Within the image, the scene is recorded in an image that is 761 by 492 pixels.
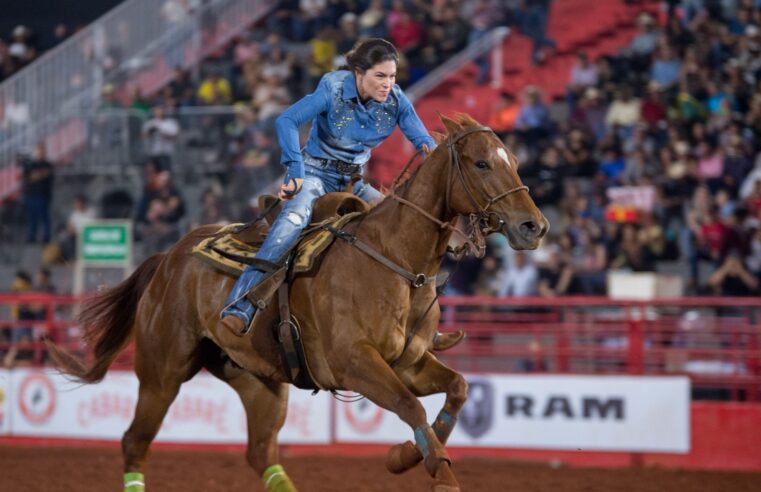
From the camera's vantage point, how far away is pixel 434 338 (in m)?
6.50

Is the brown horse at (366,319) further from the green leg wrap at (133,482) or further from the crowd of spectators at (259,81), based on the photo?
the crowd of spectators at (259,81)

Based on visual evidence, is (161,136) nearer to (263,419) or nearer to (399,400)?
(263,419)

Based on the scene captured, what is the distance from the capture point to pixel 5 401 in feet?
41.8

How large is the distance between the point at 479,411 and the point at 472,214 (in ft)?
17.9

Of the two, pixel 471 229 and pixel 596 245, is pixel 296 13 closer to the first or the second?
pixel 596 245

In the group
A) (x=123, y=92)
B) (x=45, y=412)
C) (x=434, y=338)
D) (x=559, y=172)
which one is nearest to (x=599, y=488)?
(x=434, y=338)

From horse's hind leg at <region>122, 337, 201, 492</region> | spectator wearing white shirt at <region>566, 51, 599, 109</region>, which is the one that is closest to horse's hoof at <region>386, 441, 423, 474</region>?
horse's hind leg at <region>122, 337, 201, 492</region>

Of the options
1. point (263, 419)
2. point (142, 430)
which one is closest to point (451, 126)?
point (263, 419)

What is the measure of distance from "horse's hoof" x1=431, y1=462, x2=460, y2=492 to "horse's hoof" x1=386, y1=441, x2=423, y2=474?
32 centimetres

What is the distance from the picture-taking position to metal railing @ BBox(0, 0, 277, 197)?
1725 cm

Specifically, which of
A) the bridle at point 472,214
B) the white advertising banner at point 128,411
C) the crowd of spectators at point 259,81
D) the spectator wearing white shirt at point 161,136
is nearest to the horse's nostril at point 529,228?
the bridle at point 472,214

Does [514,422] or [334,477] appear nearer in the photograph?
[334,477]

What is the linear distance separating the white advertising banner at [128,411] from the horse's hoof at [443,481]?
605 centimetres

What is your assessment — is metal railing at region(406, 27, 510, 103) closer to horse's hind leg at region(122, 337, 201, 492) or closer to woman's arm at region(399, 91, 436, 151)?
horse's hind leg at region(122, 337, 201, 492)
